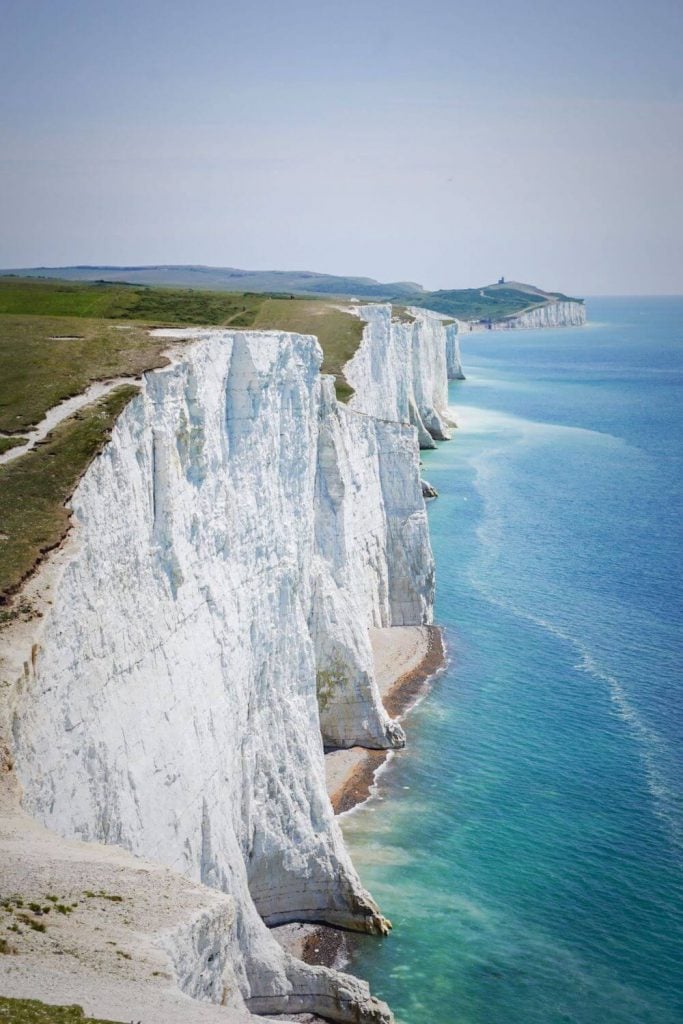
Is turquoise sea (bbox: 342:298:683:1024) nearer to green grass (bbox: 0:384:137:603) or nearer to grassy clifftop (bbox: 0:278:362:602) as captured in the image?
green grass (bbox: 0:384:137:603)

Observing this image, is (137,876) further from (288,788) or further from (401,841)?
(401,841)

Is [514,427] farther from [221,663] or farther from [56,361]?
[221,663]

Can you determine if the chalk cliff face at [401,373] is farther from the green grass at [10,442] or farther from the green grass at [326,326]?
the green grass at [10,442]

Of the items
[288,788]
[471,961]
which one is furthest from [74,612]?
[471,961]

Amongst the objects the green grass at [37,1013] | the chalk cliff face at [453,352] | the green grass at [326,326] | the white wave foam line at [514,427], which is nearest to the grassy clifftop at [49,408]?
the green grass at [37,1013]

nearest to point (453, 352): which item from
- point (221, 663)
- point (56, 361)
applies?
point (56, 361)
